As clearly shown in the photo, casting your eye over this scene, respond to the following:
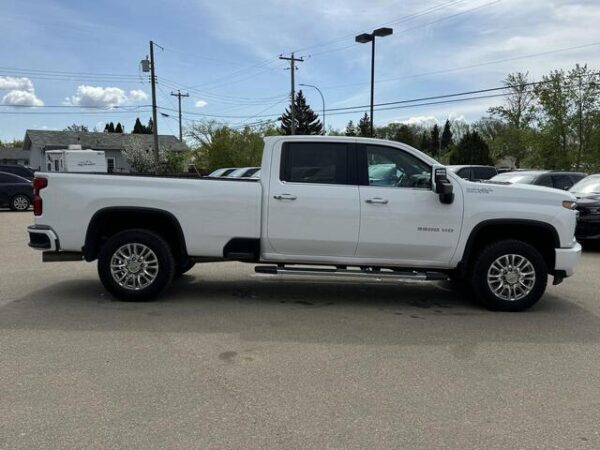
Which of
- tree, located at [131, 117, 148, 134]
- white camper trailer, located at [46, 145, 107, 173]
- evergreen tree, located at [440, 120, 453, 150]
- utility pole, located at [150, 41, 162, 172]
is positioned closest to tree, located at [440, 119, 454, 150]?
evergreen tree, located at [440, 120, 453, 150]

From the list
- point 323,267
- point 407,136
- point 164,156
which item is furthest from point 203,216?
point 407,136

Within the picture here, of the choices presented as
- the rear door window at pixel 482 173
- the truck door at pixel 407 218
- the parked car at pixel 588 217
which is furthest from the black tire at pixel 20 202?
the parked car at pixel 588 217

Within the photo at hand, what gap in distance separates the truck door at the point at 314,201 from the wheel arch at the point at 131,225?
1131 millimetres

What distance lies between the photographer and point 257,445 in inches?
129

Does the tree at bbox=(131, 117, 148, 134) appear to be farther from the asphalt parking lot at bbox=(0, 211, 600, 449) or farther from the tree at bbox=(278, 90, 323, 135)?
the asphalt parking lot at bbox=(0, 211, 600, 449)

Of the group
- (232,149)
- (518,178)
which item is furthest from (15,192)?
(232,149)

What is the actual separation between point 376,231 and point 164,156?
51.1 meters

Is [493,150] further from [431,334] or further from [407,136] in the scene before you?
[431,334]

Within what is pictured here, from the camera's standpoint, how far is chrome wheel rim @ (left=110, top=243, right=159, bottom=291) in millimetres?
6422

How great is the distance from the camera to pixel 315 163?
21.4ft

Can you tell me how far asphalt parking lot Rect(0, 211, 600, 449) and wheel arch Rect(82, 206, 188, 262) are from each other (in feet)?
2.14

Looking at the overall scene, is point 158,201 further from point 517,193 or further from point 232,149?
point 232,149

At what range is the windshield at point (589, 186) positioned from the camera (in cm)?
1200

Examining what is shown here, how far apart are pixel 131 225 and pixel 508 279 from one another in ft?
14.8
